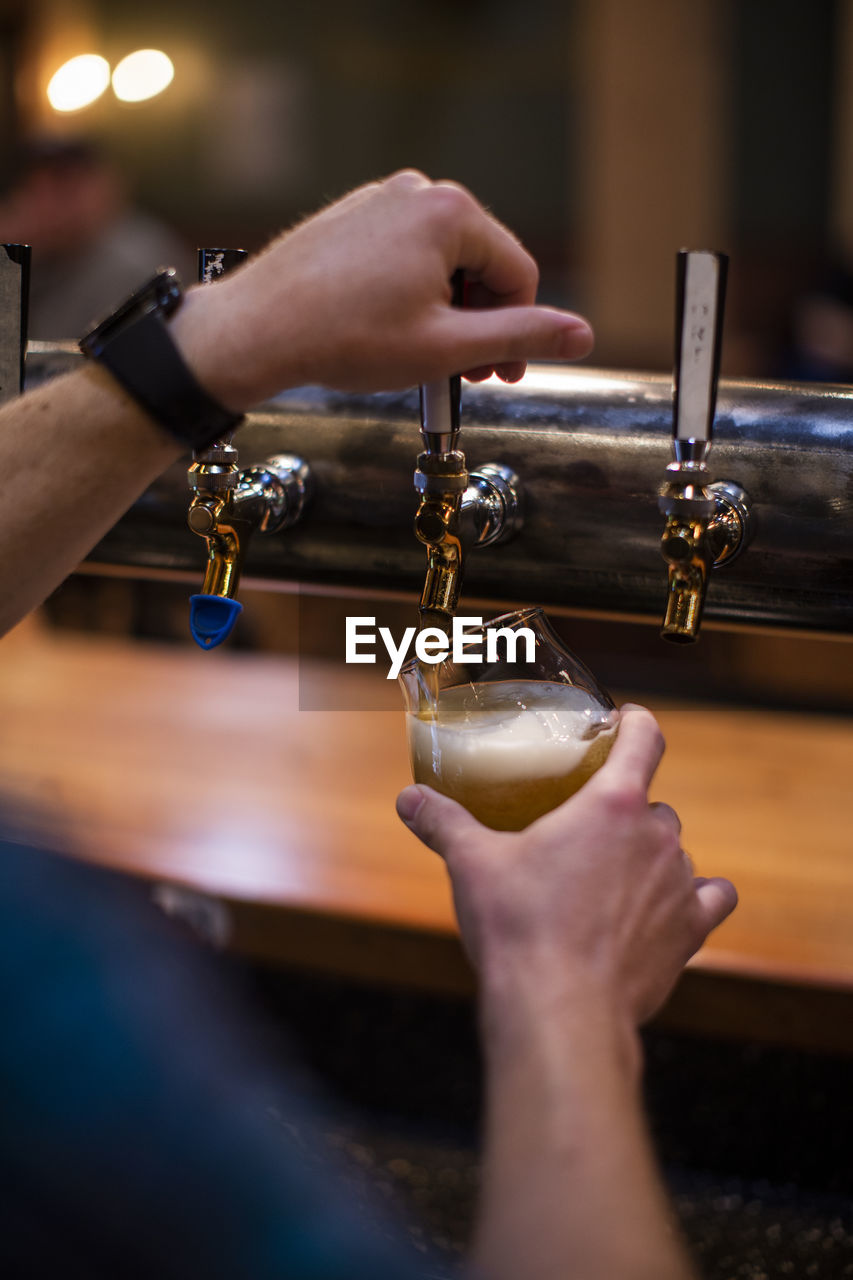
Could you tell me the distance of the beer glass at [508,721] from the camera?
27.1 inches

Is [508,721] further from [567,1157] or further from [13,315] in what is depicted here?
[13,315]

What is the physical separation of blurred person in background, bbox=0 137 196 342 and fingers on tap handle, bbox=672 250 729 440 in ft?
11.0

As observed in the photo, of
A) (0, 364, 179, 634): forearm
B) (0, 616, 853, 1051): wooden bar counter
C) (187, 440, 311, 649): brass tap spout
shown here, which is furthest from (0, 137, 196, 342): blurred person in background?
(0, 364, 179, 634): forearm

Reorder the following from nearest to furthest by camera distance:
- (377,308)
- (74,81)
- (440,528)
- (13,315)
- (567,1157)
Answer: (567,1157), (377,308), (440,528), (13,315), (74,81)

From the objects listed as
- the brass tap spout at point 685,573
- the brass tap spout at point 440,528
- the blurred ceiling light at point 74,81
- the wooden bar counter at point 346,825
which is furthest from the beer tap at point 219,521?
the blurred ceiling light at point 74,81

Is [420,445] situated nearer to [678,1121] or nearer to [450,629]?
[450,629]

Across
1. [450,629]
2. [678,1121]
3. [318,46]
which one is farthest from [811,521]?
[318,46]

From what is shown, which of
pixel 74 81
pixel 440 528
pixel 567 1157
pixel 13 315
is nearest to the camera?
pixel 567 1157

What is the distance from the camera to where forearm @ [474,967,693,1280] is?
20.5 inches

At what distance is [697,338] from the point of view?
675mm

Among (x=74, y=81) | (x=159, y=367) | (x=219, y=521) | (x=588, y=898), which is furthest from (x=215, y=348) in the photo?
(x=74, y=81)

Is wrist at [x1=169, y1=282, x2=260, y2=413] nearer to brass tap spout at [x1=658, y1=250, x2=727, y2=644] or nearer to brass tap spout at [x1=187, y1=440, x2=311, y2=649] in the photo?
brass tap spout at [x1=187, y1=440, x2=311, y2=649]

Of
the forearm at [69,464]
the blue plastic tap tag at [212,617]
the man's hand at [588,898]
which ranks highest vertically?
the forearm at [69,464]

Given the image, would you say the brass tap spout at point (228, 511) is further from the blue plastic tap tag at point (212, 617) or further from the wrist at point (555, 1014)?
the wrist at point (555, 1014)
